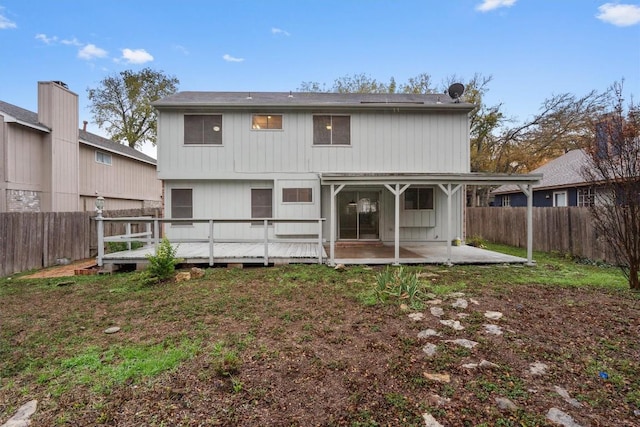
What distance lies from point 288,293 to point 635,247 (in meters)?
6.45

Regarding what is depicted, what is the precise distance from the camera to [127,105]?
2497 cm

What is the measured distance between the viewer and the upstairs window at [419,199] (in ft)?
35.4

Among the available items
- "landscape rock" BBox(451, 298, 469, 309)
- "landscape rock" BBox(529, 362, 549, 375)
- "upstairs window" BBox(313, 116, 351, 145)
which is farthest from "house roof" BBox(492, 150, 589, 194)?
"landscape rock" BBox(529, 362, 549, 375)

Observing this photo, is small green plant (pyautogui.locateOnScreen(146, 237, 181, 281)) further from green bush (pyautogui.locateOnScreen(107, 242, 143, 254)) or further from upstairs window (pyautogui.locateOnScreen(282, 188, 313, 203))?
upstairs window (pyautogui.locateOnScreen(282, 188, 313, 203))

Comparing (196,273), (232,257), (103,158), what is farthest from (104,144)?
(196,273)

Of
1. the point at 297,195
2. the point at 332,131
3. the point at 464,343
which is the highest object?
the point at 332,131

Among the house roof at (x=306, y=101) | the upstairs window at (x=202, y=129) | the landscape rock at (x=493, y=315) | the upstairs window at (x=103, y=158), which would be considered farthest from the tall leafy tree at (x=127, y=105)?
the landscape rock at (x=493, y=315)

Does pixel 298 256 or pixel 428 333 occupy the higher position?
pixel 298 256

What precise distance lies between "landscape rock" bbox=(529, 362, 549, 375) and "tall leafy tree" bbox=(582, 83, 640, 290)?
4.32m

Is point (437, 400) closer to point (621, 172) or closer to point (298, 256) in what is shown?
point (298, 256)

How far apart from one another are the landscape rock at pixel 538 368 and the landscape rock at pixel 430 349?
0.89 m

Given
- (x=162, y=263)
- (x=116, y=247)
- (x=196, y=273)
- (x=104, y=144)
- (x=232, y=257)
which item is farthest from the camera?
(x=104, y=144)

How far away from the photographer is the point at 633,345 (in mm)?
3484

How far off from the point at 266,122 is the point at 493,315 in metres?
8.88
